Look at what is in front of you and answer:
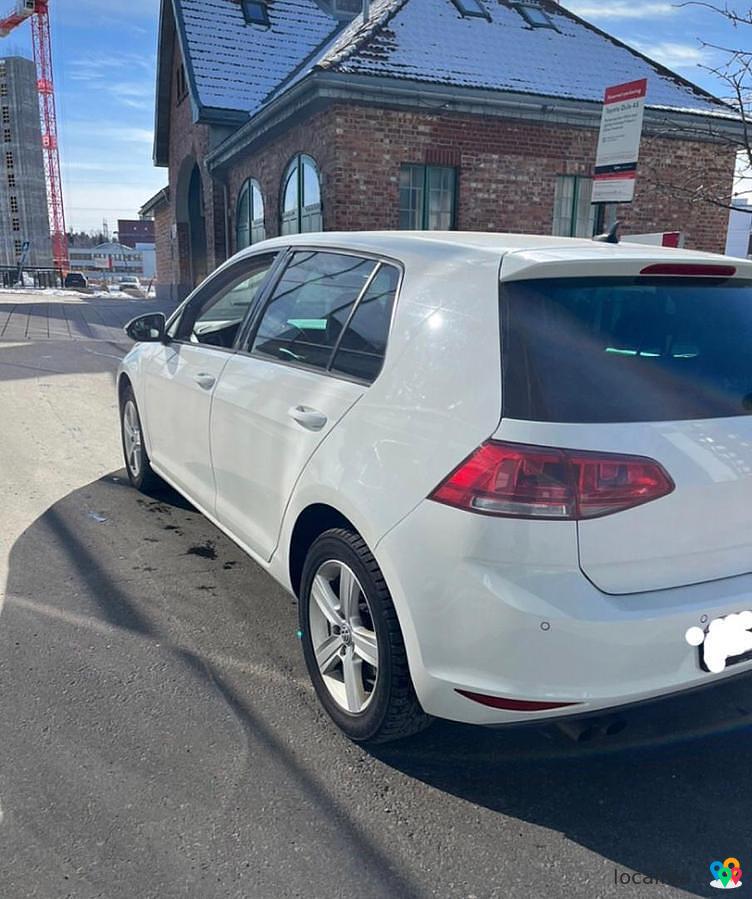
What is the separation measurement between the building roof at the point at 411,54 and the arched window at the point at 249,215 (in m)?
1.58

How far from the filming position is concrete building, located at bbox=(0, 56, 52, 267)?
8025 cm

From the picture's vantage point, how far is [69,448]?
624 centimetres

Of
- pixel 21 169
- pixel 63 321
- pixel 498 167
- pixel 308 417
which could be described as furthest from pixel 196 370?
pixel 21 169

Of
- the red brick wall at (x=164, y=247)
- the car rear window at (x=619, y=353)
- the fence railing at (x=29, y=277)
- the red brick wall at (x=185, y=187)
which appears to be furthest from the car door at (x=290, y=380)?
the fence railing at (x=29, y=277)

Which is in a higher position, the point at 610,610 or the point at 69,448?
the point at 610,610

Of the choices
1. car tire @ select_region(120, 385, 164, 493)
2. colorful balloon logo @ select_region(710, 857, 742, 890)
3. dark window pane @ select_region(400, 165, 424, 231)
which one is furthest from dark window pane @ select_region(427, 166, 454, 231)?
colorful balloon logo @ select_region(710, 857, 742, 890)

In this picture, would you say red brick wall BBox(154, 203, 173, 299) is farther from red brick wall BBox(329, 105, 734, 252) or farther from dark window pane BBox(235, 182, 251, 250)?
red brick wall BBox(329, 105, 734, 252)

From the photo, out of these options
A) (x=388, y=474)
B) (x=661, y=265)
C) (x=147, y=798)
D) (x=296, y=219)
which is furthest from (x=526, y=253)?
(x=296, y=219)

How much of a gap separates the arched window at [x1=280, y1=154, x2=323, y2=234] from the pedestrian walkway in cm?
429

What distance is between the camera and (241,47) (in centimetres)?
1744

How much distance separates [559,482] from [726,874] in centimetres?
121

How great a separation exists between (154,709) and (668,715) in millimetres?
1922

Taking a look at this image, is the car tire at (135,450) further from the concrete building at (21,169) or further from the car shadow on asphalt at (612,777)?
the concrete building at (21,169)

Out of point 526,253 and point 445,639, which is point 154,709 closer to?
point 445,639
